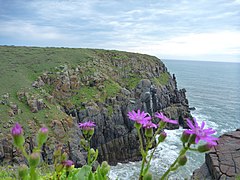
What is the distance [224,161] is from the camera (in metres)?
10.0

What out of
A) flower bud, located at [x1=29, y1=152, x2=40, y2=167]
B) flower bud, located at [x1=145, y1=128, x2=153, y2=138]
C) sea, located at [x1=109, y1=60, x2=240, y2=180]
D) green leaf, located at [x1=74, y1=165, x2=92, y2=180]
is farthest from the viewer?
sea, located at [x1=109, y1=60, x2=240, y2=180]

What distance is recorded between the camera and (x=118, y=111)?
3105cm

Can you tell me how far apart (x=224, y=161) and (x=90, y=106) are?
21.2m

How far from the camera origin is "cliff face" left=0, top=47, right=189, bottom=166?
2406 centimetres

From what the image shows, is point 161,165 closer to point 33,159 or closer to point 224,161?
point 224,161

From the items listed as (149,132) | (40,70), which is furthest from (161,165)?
(149,132)

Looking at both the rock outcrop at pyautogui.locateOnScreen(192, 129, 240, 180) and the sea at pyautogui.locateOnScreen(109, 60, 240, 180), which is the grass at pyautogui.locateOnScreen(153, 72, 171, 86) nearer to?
the sea at pyautogui.locateOnScreen(109, 60, 240, 180)

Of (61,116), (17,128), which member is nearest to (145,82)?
(61,116)

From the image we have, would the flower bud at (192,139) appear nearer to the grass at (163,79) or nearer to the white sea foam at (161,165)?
the white sea foam at (161,165)

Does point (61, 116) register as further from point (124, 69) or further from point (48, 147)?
point (124, 69)

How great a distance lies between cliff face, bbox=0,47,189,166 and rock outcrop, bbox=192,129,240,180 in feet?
45.9

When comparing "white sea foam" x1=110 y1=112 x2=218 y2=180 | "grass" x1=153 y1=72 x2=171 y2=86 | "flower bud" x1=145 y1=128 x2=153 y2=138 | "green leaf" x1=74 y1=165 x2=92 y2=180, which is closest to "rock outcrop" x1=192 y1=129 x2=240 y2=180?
"green leaf" x1=74 y1=165 x2=92 y2=180

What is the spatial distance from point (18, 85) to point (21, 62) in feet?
35.9

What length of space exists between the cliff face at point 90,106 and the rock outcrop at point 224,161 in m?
14.0
